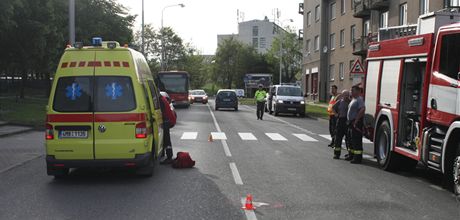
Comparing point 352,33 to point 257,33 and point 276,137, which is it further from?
point 257,33

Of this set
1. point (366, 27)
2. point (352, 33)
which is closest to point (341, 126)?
point (366, 27)

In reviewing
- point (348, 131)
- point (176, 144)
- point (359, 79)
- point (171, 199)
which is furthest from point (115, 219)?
point (359, 79)

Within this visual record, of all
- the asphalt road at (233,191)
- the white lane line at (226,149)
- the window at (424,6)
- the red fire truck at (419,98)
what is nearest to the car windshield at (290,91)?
the window at (424,6)

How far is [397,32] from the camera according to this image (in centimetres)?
1179

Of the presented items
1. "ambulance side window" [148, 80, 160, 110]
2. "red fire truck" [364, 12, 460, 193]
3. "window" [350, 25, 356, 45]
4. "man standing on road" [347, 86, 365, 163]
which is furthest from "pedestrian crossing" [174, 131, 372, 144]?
"window" [350, 25, 356, 45]

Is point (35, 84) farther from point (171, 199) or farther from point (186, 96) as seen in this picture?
point (171, 199)

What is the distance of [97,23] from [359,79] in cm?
2752

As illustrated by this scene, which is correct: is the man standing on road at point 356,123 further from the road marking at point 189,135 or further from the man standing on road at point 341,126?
the road marking at point 189,135

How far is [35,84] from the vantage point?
75250 millimetres

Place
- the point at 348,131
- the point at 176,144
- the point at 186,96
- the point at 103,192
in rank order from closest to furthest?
1. the point at 103,192
2. the point at 348,131
3. the point at 176,144
4. the point at 186,96

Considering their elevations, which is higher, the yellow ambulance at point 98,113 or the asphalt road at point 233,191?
the yellow ambulance at point 98,113

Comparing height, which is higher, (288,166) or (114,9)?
(114,9)

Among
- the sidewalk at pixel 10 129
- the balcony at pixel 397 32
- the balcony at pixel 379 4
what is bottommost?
the sidewalk at pixel 10 129

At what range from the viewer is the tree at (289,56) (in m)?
97.2
